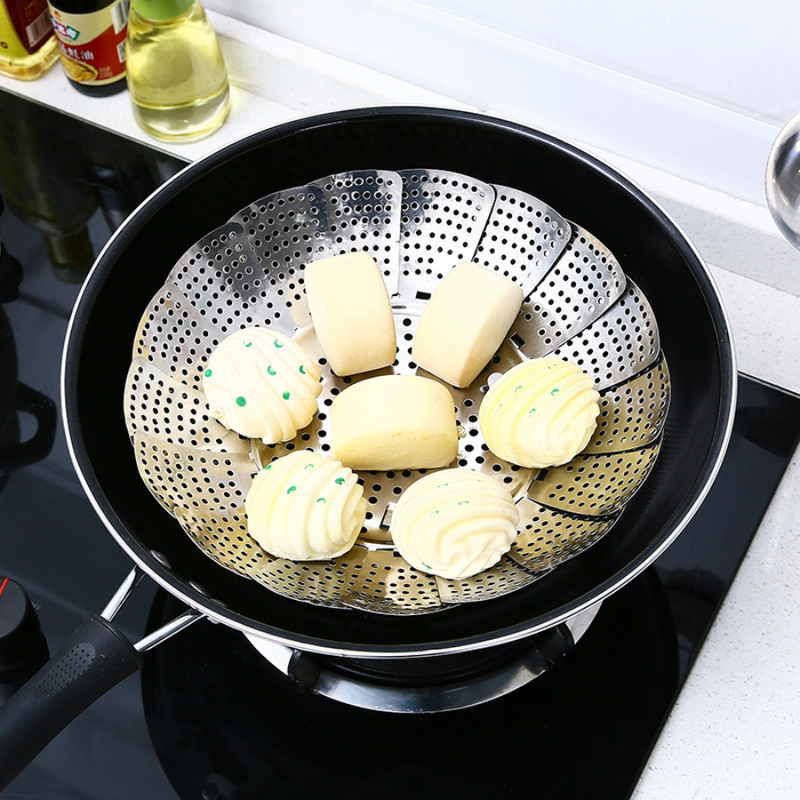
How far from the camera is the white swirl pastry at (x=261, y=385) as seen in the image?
68 centimetres

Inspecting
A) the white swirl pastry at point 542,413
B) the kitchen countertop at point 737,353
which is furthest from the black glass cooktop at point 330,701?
the white swirl pastry at point 542,413

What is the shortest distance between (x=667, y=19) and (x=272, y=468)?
457 mm

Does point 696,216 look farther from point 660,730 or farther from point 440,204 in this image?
point 660,730

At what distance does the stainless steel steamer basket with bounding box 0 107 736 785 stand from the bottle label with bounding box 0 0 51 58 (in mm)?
339

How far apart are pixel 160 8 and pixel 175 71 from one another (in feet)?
0.20

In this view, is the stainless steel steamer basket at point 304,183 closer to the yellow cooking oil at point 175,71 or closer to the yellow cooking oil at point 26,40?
the yellow cooking oil at point 175,71

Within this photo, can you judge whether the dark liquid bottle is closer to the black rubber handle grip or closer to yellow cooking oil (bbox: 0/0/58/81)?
yellow cooking oil (bbox: 0/0/58/81)

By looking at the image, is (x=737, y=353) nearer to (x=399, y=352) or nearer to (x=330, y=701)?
(x=399, y=352)

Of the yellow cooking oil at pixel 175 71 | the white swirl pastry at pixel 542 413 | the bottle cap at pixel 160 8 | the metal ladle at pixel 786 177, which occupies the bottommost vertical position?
the white swirl pastry at pixel 542 413

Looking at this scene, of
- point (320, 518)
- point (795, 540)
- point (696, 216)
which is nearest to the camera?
point (320, 518)

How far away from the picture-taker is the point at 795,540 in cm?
73

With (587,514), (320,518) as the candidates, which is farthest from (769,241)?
(320,518)

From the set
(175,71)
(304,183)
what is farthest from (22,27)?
(304,183)

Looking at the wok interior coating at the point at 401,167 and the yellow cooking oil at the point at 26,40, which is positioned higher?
the yellow cooking oil at the point at 26,40
